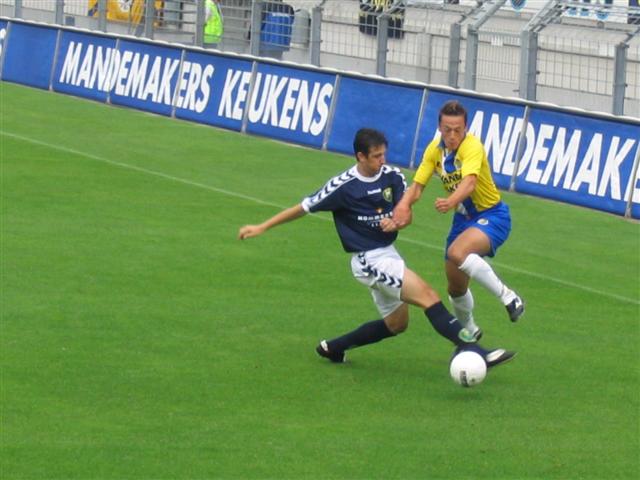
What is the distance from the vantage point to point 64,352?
11.7m

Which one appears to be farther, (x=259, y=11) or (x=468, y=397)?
(x=259, y=11)

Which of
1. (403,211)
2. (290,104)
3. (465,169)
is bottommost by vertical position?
(403,211)

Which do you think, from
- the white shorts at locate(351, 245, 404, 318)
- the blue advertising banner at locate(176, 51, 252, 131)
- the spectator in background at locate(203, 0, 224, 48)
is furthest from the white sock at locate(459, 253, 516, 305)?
the spectator in background at locate(203, 0, 224, 48)

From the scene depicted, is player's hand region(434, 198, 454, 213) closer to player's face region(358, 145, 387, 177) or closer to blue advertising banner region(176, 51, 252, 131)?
player's face region(358, 145, 387, 177)

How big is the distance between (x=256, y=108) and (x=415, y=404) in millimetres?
14985

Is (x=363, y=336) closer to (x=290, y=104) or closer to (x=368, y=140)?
(x=368, y=140)

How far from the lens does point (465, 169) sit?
37.1 ft

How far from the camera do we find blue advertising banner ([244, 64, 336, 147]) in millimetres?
23891

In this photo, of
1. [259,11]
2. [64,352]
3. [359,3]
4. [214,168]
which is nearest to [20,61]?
[259,11]

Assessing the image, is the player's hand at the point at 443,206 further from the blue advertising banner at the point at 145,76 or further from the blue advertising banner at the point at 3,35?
the blue advertising banner at the point at 3,35

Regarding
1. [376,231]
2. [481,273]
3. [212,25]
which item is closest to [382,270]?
[376,231]

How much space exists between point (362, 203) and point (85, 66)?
19.1 metres

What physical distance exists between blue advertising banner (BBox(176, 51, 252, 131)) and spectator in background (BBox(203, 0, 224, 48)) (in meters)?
2.13

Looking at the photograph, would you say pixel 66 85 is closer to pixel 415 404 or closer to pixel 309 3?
pixel 309 3
